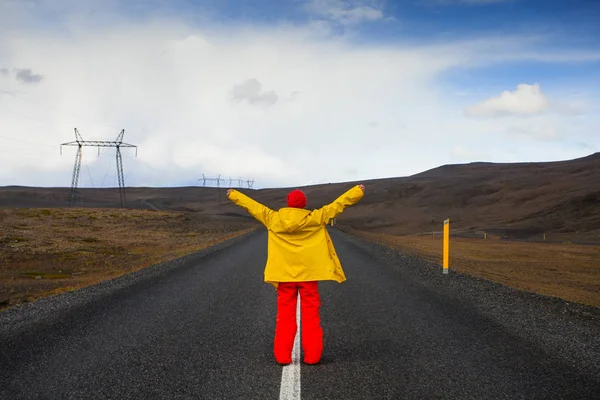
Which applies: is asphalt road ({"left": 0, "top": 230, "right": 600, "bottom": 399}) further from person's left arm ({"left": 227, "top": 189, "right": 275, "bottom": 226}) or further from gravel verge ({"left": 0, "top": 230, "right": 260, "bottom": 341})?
person's left arm ({"left": 227, "top": 189, "right": 275, "bottom": 226})

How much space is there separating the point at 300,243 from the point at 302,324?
3.01 feet

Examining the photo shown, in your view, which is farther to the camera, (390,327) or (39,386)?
(390,327)

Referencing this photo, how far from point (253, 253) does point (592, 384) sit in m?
18.0

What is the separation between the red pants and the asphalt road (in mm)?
157

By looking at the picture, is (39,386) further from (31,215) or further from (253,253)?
(31,215)

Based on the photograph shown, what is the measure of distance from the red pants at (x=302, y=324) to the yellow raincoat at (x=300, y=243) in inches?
5.9

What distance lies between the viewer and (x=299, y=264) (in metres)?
6.17

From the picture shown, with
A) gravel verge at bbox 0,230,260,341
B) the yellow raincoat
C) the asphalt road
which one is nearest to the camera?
the asphalt road

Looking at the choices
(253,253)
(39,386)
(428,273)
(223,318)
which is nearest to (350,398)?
(39,386)

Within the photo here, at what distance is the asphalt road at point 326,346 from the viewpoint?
530cm

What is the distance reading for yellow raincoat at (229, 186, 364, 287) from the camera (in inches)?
242

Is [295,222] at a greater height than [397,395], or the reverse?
[295,222]

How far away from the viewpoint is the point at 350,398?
4.97 metres

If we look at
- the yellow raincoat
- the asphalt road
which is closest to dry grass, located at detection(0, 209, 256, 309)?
the asphalt road
